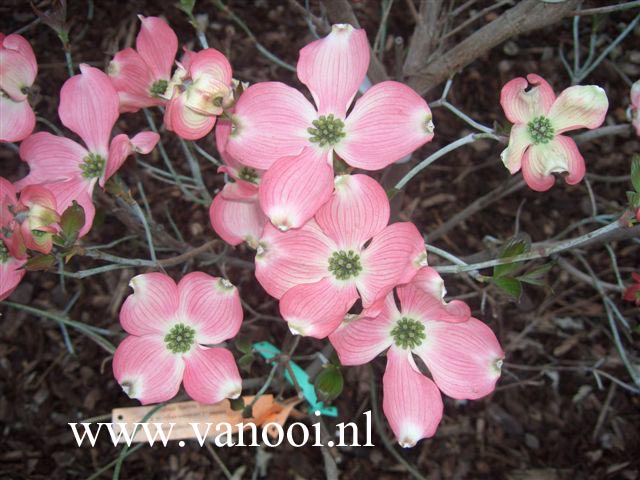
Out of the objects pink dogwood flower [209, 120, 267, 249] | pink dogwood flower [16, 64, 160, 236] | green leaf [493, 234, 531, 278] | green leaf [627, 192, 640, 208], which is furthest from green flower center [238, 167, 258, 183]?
green leaf [627, 192, 640, 208]

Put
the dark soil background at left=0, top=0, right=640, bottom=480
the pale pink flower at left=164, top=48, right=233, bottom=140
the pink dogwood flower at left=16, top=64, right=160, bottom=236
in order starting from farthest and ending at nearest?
the dark soil background at left=0, top=0, right=640, bottom=480 < the pink dogwood flower at left=16, top=64, right=160, bottom=236 < the pale pink flower at left=164, top=48, right=233, bottom=140

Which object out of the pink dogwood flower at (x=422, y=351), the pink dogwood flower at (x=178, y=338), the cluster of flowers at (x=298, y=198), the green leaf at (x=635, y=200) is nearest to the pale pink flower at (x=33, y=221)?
the cluster of flowers at (x=298, y=198)

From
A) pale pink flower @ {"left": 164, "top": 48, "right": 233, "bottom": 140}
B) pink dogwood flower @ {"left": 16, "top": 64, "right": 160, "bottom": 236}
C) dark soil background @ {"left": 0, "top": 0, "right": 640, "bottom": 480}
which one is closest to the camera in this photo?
pale pink flower @ {"left": 164, "top": 48, "right": 233, "bottom": 140}

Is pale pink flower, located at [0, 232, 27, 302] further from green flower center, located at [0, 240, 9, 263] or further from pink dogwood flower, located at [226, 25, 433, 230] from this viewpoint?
pink dogwood flower, located at [226, 25, 433, 230]

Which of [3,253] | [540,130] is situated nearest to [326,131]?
[540,130]

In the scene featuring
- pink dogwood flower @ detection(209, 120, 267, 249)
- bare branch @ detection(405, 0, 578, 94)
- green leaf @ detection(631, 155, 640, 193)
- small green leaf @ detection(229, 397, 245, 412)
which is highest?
bare branch @ detection(405, 0, 578, 94)

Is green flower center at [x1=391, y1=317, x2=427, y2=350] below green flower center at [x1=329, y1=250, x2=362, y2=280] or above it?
below

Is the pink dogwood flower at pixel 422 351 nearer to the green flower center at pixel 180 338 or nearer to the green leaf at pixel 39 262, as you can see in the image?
the green flower center at pixel 180 338
